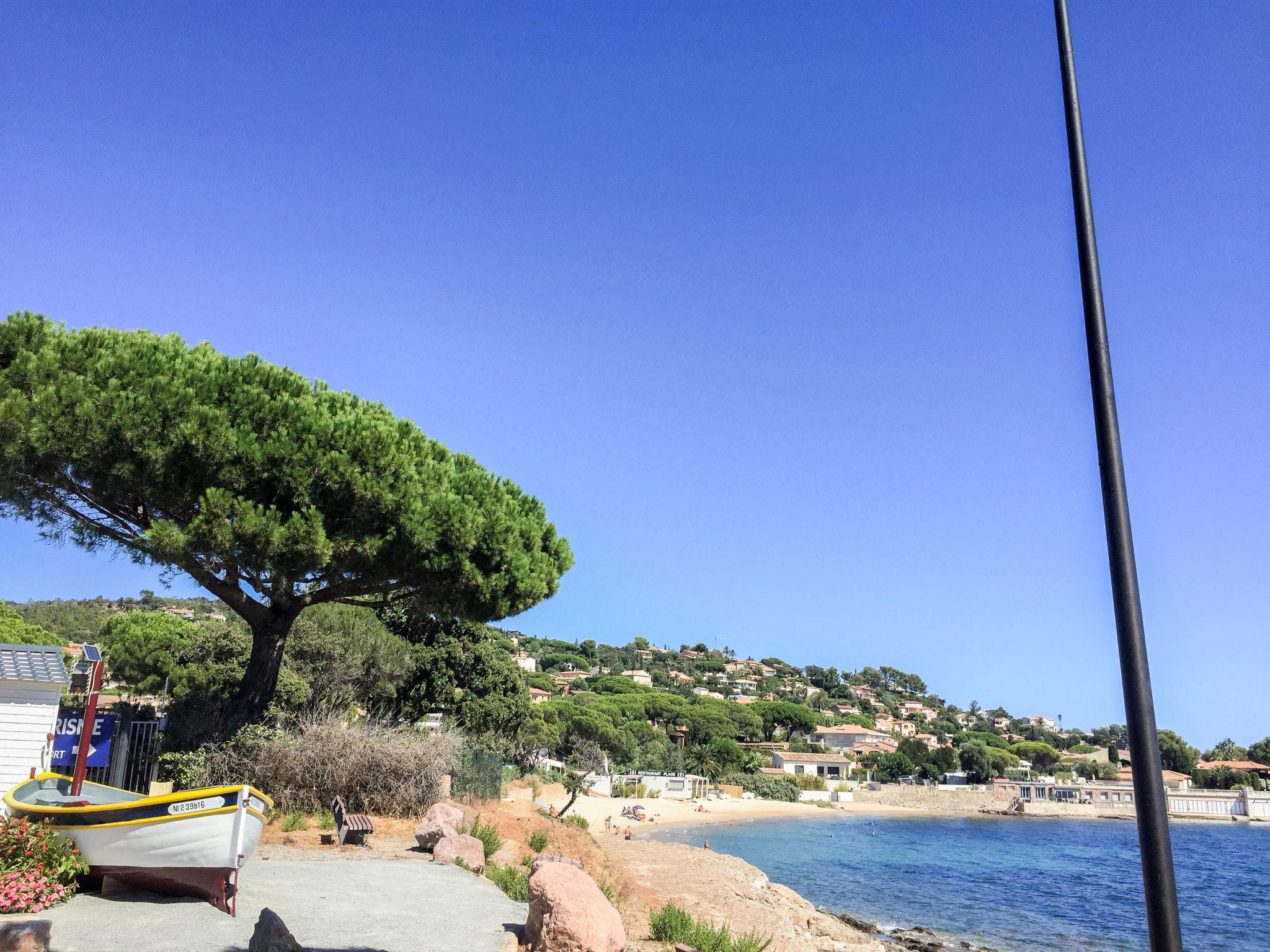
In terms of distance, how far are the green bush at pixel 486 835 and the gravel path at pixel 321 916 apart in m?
2.75

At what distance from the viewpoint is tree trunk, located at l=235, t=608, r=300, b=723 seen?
653 inches

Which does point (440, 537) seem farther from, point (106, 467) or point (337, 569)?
point (106, 467)

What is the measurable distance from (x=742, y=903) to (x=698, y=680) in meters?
151

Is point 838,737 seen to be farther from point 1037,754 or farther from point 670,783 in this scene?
point 670,783

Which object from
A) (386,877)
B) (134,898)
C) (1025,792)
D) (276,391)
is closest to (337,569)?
(276,391)

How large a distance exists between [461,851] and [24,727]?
20.5 ft

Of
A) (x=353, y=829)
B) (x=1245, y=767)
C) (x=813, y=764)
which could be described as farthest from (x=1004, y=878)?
(x=1245, y=767)

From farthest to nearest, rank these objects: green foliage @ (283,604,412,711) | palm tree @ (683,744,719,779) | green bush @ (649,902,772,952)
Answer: palm tree @ (683,744,719,779), green foliage @ (283,604,412,711), green bush @ (649,902,772,952)

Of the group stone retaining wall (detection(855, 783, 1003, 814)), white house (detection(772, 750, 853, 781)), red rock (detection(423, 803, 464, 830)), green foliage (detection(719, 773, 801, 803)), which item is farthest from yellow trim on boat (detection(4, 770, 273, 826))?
stone retaining wall (detection(855, 783, 1003, 814))

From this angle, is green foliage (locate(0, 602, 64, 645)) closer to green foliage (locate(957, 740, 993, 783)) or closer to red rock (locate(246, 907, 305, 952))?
Result: red rock (locate(246, 907, 305, 952))

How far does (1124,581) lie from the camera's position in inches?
149

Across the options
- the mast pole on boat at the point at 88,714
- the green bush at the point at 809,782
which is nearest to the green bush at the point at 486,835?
the mast pole on boat at the point at 88,714

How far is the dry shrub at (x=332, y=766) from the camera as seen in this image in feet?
51.2

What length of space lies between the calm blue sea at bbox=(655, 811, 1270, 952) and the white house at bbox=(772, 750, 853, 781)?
12223 mm
